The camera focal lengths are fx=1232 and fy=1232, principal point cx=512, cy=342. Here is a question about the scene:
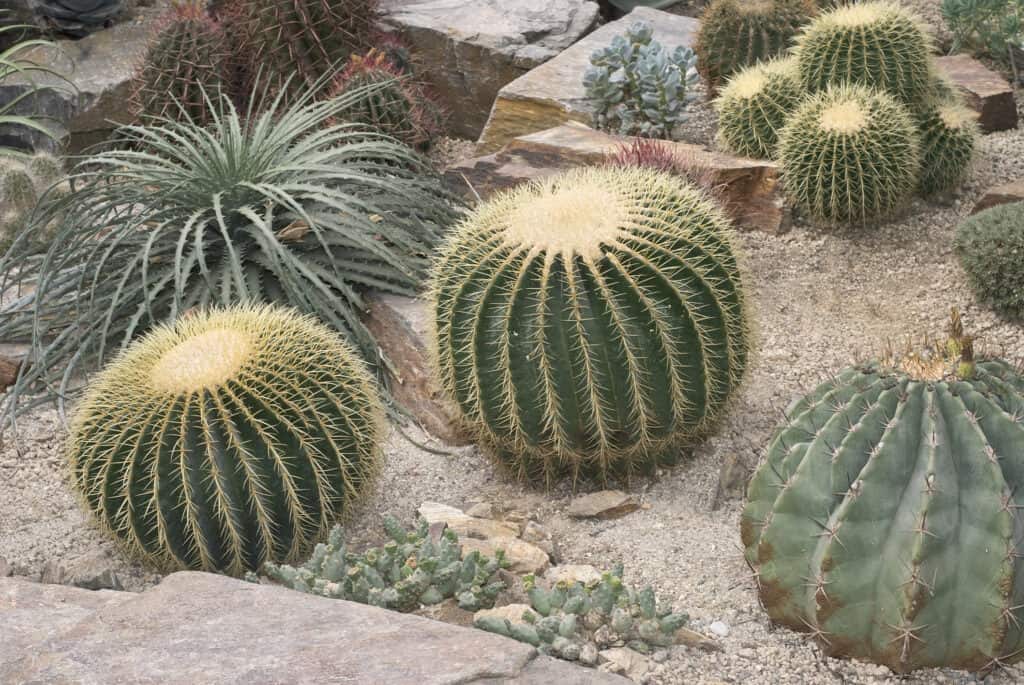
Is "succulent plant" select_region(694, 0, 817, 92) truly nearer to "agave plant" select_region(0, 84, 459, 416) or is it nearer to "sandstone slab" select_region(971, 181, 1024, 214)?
"sandstone slab" select_region(971, 181, 1024, 214)

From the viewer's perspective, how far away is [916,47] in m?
5.23

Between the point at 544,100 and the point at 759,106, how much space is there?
128 centimetres

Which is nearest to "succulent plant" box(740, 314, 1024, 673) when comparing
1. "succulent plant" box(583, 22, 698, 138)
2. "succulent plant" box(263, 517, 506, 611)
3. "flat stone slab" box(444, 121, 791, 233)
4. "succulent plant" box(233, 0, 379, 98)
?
"succulent plant" box(263, 517, 506, 611)

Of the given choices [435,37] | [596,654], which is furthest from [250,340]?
A: [435,37]

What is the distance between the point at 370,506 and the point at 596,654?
1294 mm

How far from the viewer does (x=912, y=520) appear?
2498mm

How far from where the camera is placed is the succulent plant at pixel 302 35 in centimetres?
647

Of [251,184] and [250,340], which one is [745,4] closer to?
[251,184]

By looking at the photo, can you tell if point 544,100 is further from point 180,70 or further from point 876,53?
point 180,70

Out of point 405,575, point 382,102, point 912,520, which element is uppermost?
point 382,102

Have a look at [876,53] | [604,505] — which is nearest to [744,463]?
[604,505]

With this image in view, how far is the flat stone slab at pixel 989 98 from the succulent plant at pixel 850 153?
40.2 inches

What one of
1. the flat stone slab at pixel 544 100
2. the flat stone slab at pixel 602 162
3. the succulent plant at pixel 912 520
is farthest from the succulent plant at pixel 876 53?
the succulent plant at pixel 912 520

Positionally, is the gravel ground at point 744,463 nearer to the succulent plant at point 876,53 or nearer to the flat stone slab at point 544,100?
the succulent plant at point 876,53
